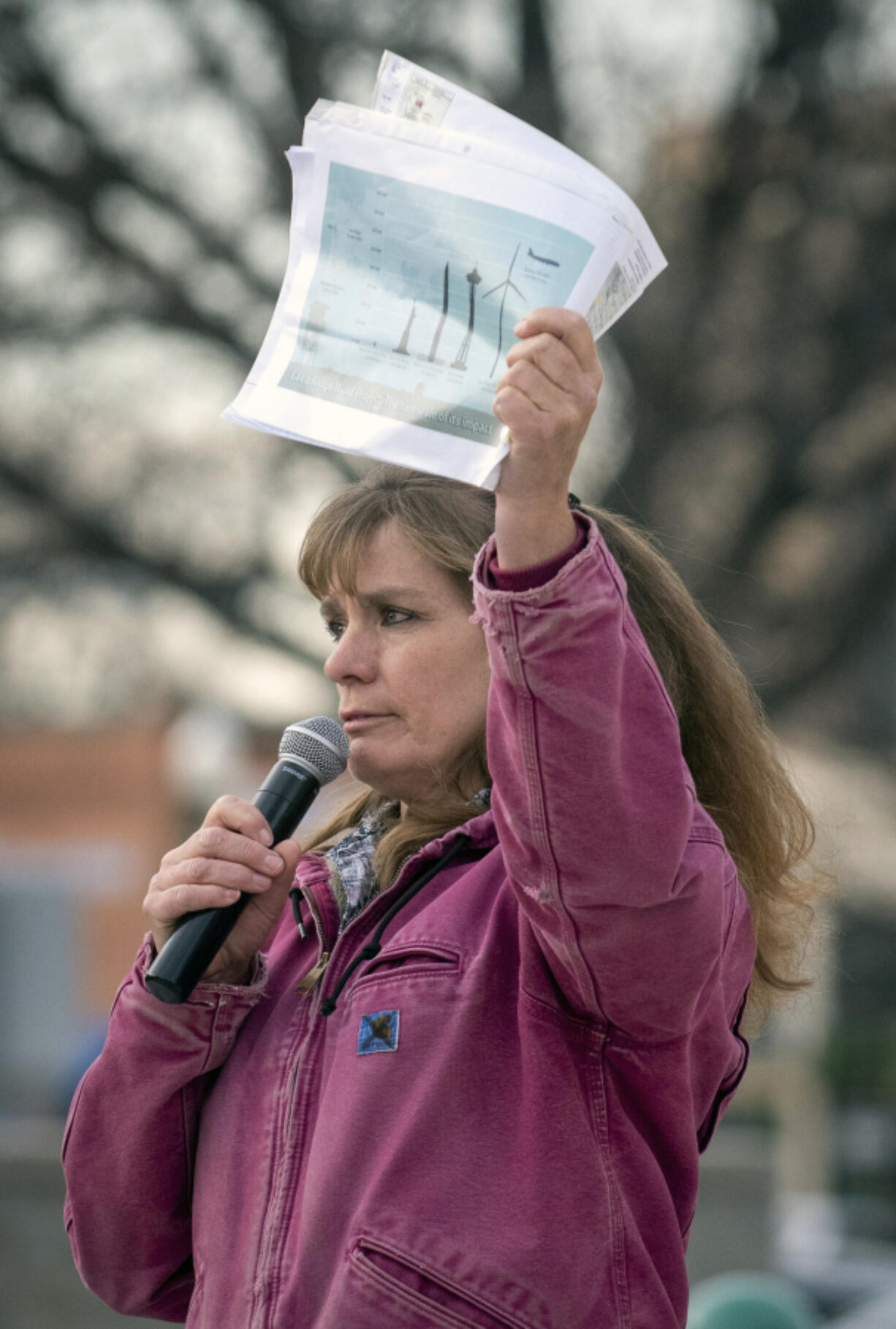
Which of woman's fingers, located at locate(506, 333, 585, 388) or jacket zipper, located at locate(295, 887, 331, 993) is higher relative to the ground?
woman's fingers, located at locate(506, 333, 585, 388)

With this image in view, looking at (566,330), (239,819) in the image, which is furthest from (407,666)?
(566,330)

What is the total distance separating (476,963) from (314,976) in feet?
0.89

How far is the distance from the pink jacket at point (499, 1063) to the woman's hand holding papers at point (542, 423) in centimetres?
5

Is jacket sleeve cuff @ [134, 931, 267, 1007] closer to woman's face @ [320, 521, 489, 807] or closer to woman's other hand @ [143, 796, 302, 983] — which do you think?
woman's other hand @ [143, 796, 302, 983]

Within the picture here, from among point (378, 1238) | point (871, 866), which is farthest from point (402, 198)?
point (871, 866)

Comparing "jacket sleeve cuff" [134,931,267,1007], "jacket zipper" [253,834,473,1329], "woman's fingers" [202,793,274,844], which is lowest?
"jacket zipper" [253,834,473,1329]

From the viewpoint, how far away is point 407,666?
2039mm

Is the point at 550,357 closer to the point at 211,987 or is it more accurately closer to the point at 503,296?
the point at 503,296

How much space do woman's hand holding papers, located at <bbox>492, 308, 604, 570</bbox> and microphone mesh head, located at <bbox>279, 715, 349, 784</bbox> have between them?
0.63 m

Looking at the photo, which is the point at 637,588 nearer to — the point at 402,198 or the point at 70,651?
the point at 402,198

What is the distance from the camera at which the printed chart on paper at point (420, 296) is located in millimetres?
1633

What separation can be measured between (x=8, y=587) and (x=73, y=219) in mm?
2137

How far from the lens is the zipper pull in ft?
6.40

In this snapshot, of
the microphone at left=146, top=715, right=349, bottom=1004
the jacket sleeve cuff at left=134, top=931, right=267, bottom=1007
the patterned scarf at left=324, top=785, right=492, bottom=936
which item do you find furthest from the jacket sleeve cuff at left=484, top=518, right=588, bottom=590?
the jacket sleeve cuff at left=134, top=931, right=267, bottom=1007
